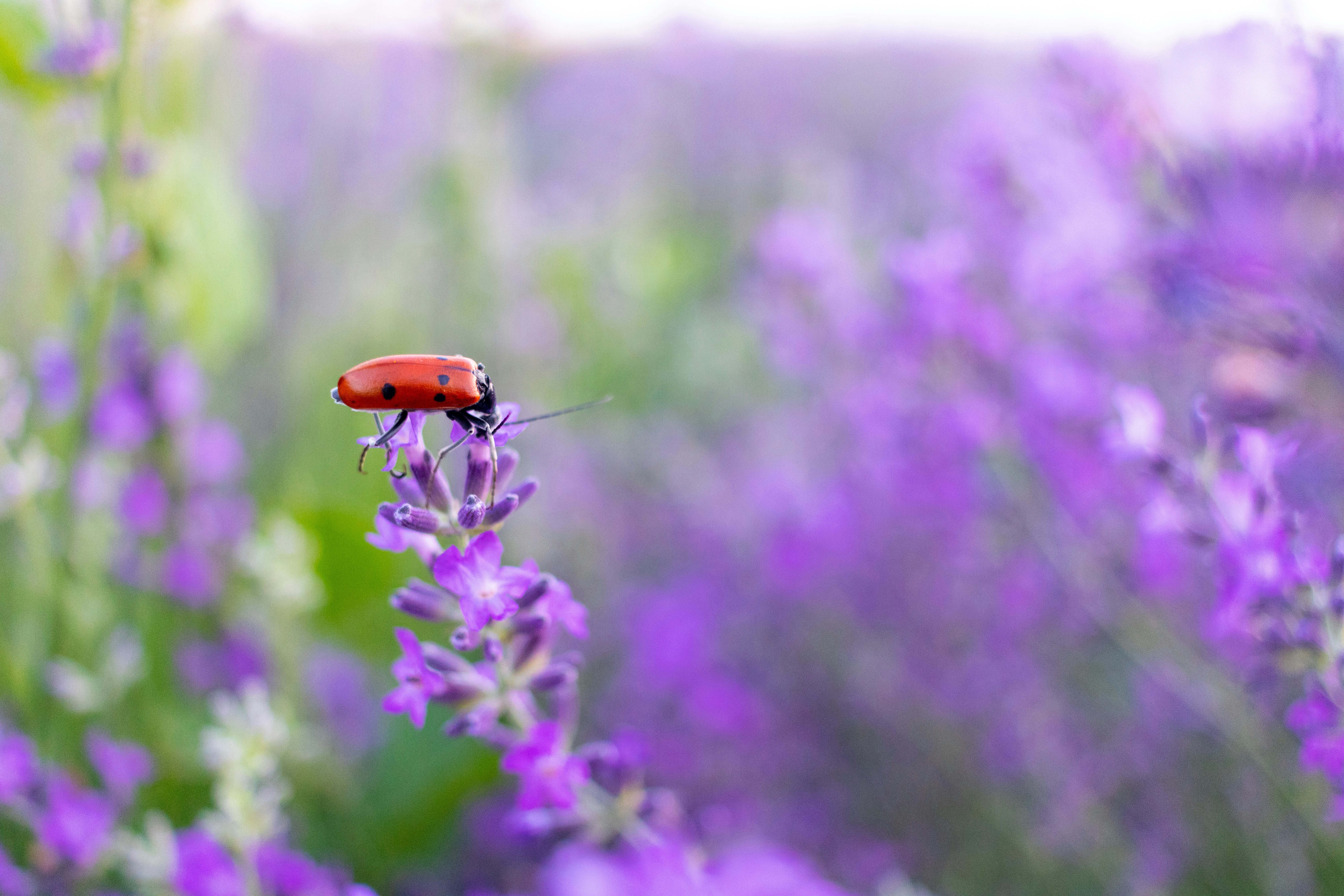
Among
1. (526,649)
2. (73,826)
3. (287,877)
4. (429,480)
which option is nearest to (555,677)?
(526,649)

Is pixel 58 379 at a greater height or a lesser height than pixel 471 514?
greater

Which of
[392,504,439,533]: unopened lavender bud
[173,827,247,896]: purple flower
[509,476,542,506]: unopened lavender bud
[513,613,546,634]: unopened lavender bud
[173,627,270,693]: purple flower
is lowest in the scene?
[173,827,247,896]: purple flower

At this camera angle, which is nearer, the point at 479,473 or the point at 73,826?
the point at 479,473

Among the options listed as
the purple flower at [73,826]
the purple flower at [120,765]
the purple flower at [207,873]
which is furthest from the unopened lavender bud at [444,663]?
the purple flower at [120,765]

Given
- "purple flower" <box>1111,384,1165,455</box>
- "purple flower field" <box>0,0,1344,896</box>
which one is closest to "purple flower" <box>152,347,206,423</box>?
"purple flower field" <box>0,0,1344,896</box>

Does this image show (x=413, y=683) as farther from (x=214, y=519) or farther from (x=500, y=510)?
(x=214, y=519)

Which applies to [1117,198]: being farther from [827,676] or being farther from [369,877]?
[369,877]

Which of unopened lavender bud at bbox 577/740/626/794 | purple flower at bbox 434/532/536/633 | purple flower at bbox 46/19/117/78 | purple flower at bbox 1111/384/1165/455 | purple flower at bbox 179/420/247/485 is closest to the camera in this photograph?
purple flower at bbox 434/532/536/633

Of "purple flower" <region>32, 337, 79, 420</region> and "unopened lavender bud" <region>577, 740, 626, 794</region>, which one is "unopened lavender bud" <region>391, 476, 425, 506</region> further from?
"purple flower" <region>32, 337, 79, 420</region>

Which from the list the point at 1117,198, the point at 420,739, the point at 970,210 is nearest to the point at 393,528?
the point at 420,739
